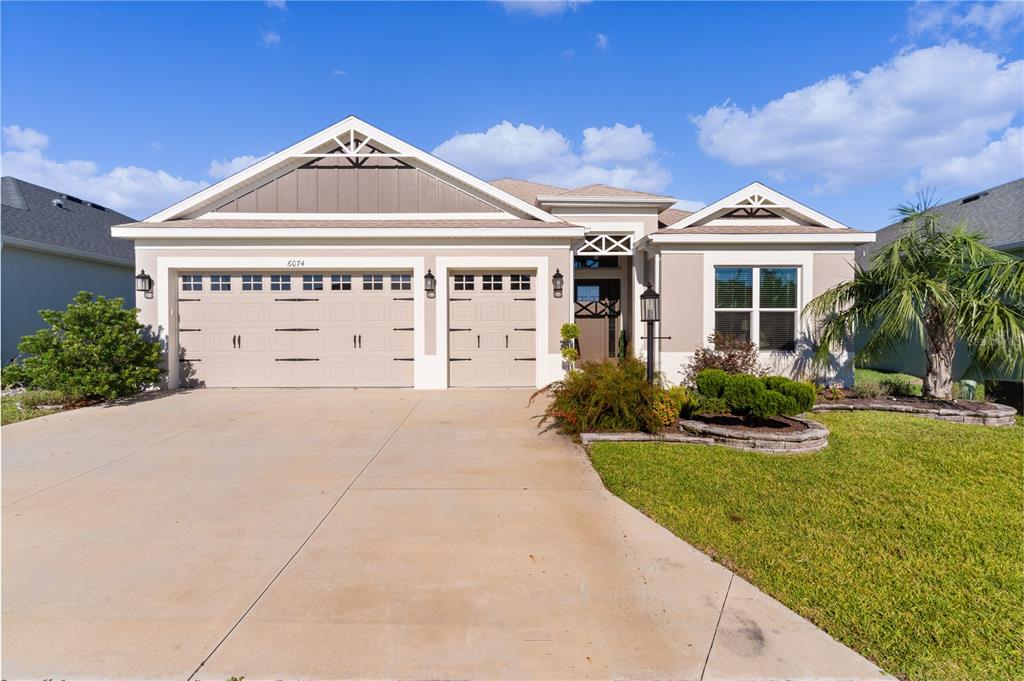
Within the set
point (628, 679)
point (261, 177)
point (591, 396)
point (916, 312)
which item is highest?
point (261, 177)

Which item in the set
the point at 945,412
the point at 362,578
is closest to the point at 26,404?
the point at 362,578

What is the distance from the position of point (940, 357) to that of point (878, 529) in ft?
20.9

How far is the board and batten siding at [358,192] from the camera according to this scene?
10.6 metres

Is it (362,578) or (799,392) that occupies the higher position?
(799,392)

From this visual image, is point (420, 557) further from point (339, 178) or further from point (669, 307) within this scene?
point (339, 178)

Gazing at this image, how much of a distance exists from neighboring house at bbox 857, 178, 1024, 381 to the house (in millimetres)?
2510

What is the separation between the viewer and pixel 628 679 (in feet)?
7.26

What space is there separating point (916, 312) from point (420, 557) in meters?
9.25

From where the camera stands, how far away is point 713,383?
20.2 feet

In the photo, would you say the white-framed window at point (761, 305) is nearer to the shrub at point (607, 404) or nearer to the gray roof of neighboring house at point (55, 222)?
the shrub at point (607, 404)

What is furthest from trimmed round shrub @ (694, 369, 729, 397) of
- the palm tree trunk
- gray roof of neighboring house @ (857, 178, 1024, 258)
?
gray roof of neighboring house @ (857, 178, 1024, 258)

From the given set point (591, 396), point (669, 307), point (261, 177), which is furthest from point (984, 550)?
point (261, 177)

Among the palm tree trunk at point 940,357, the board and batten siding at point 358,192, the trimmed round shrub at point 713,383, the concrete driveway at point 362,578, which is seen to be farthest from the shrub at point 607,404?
the board and batten siding at point 358,192

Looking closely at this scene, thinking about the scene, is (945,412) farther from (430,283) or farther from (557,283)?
(430,283)
